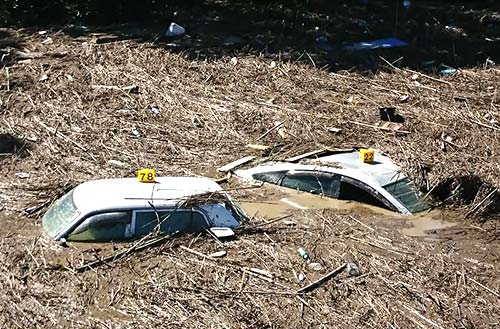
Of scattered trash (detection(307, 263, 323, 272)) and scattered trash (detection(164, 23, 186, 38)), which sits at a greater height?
scattered trash (detection(307, 263, 323, 272))

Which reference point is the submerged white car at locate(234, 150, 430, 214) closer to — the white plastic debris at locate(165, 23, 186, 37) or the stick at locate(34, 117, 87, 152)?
the stick at locate(34, 117, 87, 152)

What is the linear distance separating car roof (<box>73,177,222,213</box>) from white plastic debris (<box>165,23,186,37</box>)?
837 cm

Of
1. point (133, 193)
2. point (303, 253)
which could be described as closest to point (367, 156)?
point (303, 253)

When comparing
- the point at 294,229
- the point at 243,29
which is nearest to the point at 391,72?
the point at 243,29

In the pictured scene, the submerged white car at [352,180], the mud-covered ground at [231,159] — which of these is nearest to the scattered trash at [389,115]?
the mud-covered ground at [231,159]

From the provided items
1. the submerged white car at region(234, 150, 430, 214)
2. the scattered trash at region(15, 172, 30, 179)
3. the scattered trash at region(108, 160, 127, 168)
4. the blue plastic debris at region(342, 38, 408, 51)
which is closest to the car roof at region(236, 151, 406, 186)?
the submerged white car at region(234, 150, 430, 214)

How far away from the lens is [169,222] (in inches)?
319

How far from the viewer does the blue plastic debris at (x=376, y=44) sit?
1645 centimetres

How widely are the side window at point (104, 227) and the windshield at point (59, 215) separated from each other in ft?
0.50

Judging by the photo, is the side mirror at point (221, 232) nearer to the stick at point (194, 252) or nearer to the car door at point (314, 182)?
the stick at point (194, 252)

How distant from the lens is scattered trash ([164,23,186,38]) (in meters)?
16.5

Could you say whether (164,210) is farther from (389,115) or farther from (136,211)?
(389,115)

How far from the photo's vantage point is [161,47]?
15.7m

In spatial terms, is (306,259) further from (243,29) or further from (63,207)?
(243,29)
